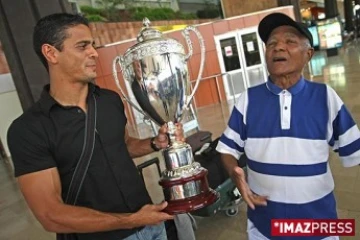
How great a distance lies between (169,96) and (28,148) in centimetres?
54

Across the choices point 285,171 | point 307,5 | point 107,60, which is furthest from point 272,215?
point 307,5

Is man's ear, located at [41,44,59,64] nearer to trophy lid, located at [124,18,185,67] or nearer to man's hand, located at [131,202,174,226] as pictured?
trophy lid, located at [124,18,185,67]

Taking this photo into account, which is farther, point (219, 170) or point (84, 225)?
point (219, 170)

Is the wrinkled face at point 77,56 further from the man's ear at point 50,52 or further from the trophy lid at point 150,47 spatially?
the trophy lid at point 150,47

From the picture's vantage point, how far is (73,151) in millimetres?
1033

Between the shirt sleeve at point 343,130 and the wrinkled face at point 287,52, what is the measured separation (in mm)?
157

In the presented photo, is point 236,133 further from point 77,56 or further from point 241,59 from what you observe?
point 241,59

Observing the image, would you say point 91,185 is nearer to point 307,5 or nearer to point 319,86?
point 319,86

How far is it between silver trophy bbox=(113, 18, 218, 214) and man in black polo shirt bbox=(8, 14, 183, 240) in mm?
87

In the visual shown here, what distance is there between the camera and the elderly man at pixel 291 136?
1077mm

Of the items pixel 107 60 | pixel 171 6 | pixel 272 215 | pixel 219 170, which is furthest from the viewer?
pixel 171 6

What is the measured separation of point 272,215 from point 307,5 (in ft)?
90.6

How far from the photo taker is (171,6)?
14062mm

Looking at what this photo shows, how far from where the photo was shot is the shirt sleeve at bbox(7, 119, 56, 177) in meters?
0.94
